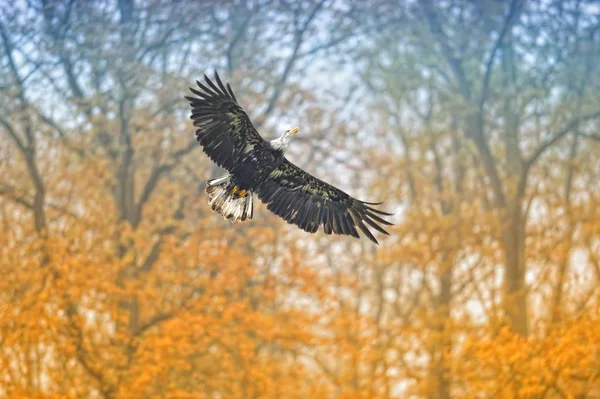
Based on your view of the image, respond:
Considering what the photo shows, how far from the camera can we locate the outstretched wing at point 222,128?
26.7 ft

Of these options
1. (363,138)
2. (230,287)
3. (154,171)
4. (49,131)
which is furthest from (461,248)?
(49,131)

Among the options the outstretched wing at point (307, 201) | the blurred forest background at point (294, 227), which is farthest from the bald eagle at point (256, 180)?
the blurred forest background at point (294, 227)

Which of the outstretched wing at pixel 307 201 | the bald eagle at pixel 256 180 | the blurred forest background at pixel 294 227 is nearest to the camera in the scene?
the bald eagle at pixel 256 180

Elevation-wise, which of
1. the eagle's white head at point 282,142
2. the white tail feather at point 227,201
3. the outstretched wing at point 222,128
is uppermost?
the outstretched wing at point 222,128

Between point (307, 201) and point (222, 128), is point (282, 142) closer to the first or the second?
point (222, 128)

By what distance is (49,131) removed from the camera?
14977 mm

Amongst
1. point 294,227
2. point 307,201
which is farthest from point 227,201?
point 294,227

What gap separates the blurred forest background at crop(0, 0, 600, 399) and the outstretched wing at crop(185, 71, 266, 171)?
222 inches

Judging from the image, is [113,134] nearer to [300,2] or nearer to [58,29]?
[58,29]

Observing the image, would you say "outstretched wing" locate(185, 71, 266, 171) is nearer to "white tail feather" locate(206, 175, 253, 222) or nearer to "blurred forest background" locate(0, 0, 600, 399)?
"white tail feather" locate(206, 175, 253, 222)

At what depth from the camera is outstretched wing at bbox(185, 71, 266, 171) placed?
26.7 ft

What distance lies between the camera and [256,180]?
8625 millimetres

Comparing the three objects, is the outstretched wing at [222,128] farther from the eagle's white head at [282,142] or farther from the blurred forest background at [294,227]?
the blurred forest background at [294,227]

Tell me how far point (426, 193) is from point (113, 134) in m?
8.55
